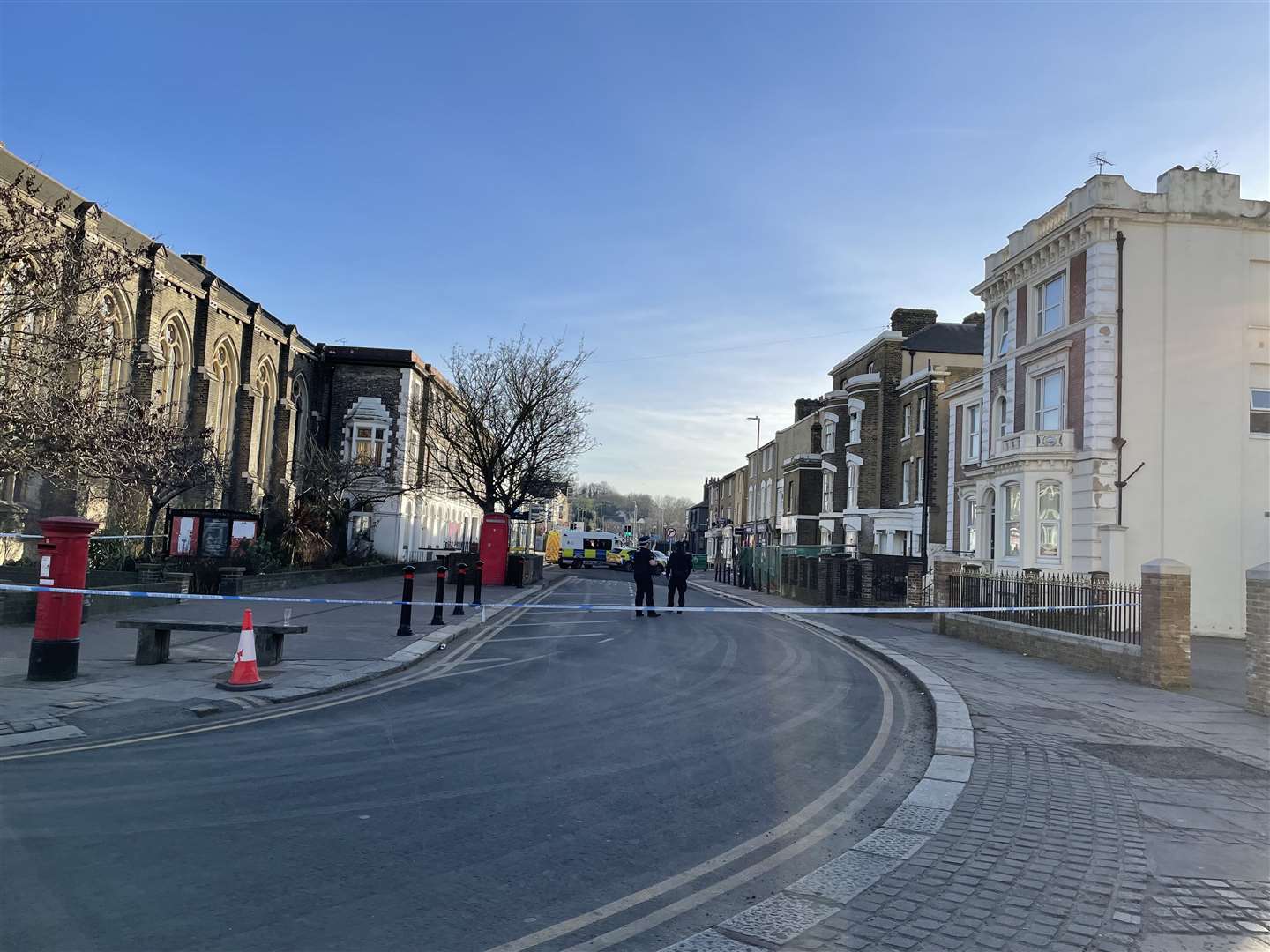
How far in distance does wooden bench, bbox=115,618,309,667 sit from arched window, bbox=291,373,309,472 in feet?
102

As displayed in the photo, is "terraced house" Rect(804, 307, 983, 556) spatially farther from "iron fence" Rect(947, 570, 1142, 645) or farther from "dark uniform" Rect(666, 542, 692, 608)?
"iron fence" Rect(947, 570, 1142, 645)

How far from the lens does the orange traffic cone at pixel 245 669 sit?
8.97 meters

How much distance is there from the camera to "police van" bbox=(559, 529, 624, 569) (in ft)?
212

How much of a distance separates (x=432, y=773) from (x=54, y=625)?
544 cm

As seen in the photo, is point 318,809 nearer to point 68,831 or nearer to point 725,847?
point 68,831

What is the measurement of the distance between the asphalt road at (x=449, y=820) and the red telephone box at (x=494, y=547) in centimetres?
2097

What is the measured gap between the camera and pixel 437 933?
12.0 feet

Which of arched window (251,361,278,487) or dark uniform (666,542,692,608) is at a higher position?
arched window (251,361,278,487)

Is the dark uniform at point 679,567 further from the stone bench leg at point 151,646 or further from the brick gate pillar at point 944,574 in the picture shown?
the stone bench leg at point 151,646

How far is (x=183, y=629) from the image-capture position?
9938 millimetres

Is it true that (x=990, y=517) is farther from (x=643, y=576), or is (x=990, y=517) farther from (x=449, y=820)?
(x=449, y=820)

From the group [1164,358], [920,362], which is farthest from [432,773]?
[920,362]

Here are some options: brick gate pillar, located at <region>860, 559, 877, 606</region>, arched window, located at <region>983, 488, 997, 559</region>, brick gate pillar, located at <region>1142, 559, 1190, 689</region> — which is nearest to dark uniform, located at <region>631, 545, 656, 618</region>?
brick gate pillar, located at <region>860, 559, 877, 606</region>

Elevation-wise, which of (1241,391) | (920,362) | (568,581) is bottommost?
(568,581)
